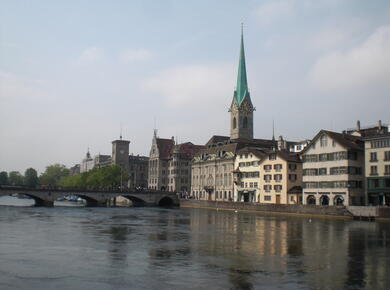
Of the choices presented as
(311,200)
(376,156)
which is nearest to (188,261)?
(376,156)

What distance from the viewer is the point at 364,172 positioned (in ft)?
317

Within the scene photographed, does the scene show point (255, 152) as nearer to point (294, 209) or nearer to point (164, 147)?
point (294, 209)

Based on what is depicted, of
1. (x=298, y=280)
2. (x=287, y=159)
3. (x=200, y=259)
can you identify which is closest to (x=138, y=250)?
(x=200, y=259)

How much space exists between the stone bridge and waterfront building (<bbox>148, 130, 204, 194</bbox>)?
2366 cm

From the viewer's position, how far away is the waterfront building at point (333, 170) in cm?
9569

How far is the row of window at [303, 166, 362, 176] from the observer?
95688 mm

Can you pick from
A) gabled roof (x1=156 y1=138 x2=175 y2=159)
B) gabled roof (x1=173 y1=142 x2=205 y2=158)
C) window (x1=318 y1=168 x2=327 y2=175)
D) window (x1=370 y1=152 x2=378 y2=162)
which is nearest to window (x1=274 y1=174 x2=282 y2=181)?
window (x1=318 y1=168 x2=327 y2=175)

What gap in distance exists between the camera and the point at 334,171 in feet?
324

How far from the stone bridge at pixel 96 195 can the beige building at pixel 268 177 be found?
94.1 ft

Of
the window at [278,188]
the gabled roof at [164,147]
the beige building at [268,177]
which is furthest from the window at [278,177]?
the gabled roof at [164,147]

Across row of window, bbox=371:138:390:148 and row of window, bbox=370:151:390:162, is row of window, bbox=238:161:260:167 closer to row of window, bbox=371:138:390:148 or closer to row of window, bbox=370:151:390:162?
row of window, bbox=370:151:390:162

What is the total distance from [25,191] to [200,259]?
96437mm

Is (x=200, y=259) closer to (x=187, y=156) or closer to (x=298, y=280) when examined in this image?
(x=298, y=280)

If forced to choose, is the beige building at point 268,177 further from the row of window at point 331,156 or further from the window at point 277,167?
the row of window at point 331,156
